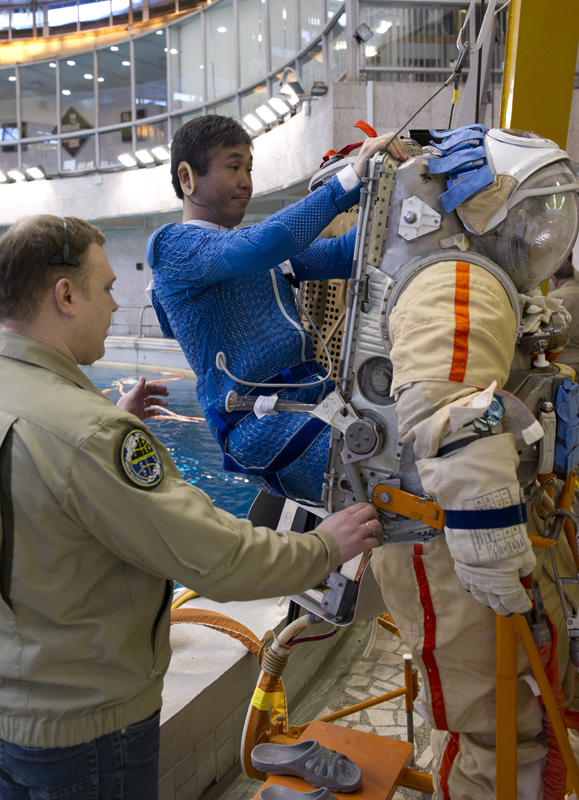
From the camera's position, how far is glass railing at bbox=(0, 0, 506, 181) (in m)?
8.72

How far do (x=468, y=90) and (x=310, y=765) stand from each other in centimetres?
326

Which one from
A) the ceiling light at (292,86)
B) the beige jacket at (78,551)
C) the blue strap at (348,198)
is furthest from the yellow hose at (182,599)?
the ceiling light at (292,86)

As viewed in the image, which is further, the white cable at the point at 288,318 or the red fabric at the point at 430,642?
the white cable at the point at 288,318

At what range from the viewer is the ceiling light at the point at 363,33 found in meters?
8.44

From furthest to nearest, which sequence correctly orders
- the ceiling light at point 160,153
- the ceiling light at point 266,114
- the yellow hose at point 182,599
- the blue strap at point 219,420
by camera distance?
the ceiling light at point 160,153, the ceiling light at point 266,114, the yellow hose at point 182,599, the blue strap at point 219,420

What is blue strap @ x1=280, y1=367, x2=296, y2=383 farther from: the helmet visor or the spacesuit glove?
the spacesuit glove

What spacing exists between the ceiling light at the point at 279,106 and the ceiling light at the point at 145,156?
18.6 feet

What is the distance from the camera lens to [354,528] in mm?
1502

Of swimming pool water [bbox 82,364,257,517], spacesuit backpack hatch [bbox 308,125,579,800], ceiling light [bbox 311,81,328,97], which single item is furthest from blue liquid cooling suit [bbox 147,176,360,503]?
ceiling light [bbox 311,81,328,97]

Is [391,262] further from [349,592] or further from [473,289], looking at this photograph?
[349,592]

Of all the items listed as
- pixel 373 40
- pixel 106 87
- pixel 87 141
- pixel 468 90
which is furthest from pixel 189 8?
pixel 468 90

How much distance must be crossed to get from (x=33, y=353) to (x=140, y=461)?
0.30 metres

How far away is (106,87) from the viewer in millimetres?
18750

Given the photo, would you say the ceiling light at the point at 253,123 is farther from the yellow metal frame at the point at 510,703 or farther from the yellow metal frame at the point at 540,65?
the yellow metal frame at the point at 510,703
